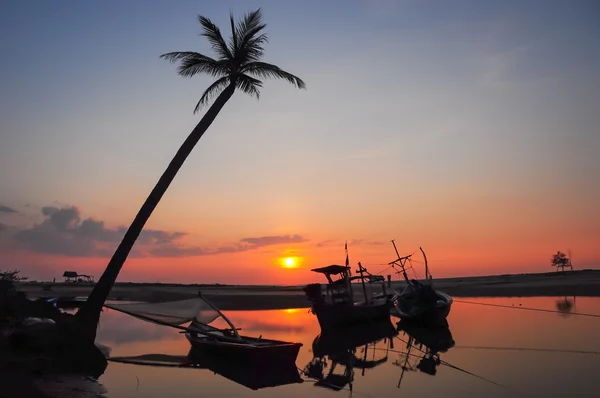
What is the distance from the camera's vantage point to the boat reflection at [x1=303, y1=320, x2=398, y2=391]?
52.1ft

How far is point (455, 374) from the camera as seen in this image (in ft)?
51.2

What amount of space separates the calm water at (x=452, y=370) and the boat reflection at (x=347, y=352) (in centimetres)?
25

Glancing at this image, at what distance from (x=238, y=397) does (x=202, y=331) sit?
7017 millimetres

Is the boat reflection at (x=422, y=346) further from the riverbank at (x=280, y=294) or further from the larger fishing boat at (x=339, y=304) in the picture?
the riverbank at (x=280, y=294)

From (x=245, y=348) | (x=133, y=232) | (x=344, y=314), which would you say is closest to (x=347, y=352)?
(x=344, y=314)

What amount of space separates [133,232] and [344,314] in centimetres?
1609

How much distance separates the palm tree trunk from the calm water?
7.35ft

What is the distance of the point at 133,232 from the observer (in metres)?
17.0

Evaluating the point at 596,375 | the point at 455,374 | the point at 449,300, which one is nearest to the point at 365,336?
the point at 449,300

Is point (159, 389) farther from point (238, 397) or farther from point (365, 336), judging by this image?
point (365, 336)

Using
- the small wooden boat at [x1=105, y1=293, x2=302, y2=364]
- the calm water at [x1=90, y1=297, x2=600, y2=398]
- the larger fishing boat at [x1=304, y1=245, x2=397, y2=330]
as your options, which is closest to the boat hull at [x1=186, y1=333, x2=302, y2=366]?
the small wooden boat at [x1=105, y1=293, x2=302, y2=364]

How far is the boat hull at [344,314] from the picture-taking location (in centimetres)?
2772

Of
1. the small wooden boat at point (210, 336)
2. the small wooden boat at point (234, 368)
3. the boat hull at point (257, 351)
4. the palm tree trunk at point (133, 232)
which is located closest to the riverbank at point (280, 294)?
the small wooden boat at point (210, 336)

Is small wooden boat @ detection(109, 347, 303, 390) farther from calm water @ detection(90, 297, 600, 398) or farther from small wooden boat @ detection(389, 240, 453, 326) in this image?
small wooden boat @ detection(389, 240, 453, 326)
